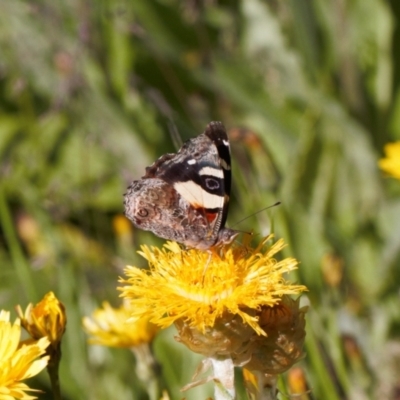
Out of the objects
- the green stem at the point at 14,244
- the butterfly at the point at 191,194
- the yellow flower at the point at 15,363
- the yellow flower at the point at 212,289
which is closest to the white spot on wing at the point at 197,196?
the butterfly at the point at 191,194

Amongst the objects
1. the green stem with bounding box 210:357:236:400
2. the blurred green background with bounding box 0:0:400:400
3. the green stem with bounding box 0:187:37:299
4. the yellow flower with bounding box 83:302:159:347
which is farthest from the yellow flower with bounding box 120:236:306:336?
the blurred green background with bounding box 0:0:400:400

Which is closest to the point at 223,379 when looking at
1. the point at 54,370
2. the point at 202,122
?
the point at 54,370

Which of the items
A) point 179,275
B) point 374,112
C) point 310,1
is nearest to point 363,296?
point 374,112

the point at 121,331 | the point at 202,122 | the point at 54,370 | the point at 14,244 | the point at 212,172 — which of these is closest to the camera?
the point at 54,370

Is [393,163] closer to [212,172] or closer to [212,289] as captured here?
[212,172]

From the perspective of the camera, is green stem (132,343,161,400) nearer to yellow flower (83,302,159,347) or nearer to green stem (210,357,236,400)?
yellow flower (83,302,159,347)

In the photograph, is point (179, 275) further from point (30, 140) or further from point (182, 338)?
point (30, 140)
